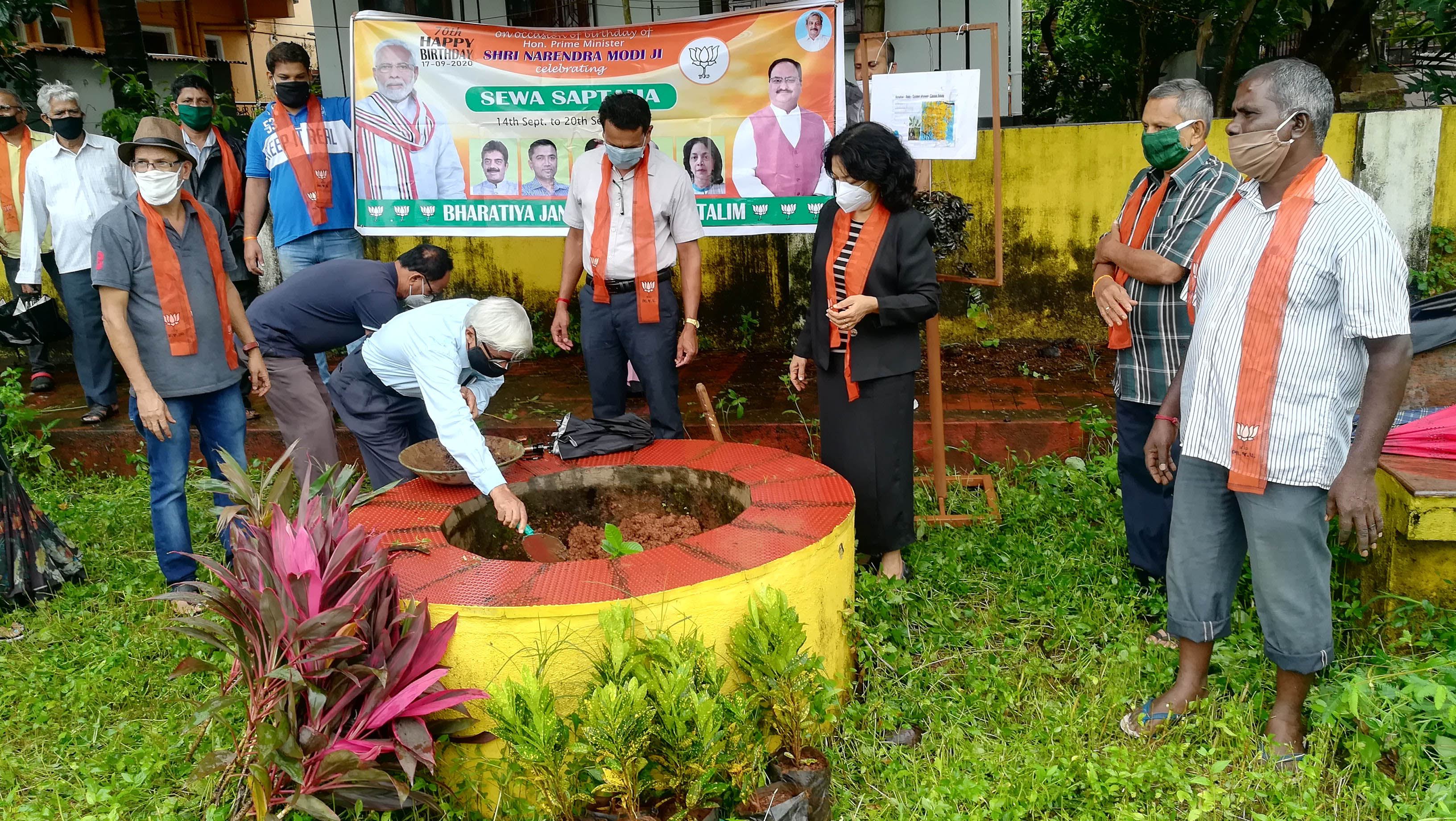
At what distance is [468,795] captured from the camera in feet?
8.99

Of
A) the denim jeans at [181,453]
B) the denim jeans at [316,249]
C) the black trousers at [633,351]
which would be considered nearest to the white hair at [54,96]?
the denim jeans at [316,249]

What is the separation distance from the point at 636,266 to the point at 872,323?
1.22 metres

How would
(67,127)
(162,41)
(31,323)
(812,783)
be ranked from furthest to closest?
(162,41) → (31,323) → (67,127) → (812,783)

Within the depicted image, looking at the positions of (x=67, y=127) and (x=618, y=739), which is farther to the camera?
(x=67, y=127)

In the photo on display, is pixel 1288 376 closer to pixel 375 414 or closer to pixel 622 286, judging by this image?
pixel 622 286

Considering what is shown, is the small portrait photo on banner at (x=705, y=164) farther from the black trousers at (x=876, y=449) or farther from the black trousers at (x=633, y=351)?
the black trousers at (x=876, y=449)

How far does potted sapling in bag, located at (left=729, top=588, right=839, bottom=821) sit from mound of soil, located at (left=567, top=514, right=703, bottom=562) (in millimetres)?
895

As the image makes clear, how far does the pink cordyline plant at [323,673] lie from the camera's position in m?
2.48

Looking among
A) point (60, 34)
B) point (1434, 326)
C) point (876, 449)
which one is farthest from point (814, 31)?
point (60, 34)

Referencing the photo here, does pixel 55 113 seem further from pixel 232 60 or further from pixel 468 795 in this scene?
pixel 232 60

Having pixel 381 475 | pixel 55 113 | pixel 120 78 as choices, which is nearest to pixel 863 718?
pixel 381 475

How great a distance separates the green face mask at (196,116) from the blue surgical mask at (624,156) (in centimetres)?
248

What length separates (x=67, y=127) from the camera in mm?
5234

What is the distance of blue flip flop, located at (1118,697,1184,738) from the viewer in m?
2.97
